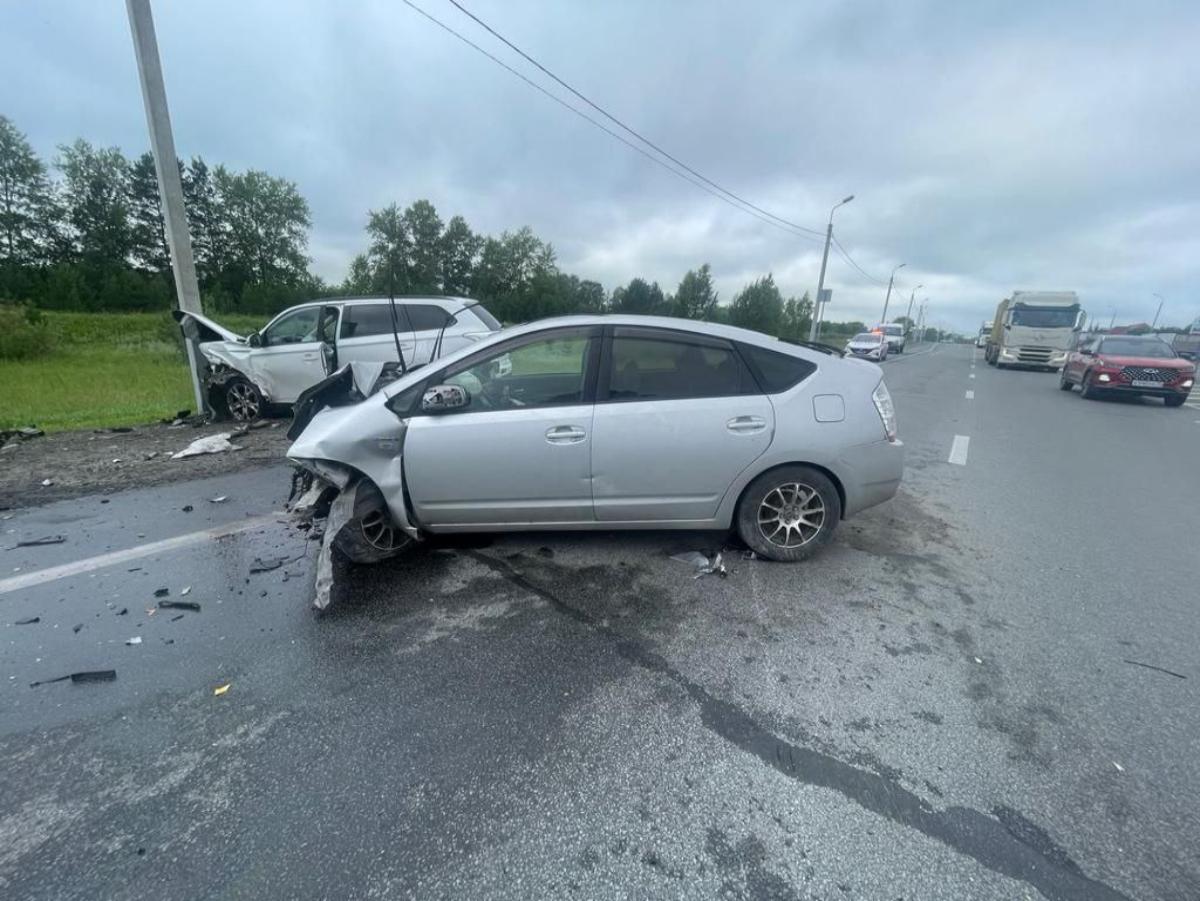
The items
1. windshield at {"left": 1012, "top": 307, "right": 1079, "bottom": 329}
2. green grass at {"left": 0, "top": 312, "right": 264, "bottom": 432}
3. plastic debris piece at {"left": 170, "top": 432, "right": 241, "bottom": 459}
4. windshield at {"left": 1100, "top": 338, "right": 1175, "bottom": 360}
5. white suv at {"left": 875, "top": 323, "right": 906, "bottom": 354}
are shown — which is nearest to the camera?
plastic debris piece at {"left": 170, "top": 432, "right": 241, "bottom": 459}

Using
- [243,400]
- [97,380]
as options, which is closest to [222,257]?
[97,380]

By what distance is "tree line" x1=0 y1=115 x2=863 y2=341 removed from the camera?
145ft

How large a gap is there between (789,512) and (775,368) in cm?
100

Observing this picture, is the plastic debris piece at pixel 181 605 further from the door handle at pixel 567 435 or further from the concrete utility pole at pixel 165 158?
the concrete utility pole at pixel 165 158

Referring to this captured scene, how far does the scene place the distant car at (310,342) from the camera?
7875 millimetres

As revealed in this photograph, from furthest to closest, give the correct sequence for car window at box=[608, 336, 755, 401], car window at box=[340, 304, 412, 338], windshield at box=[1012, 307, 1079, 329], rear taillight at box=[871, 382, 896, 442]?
windshield at box=[1012, 307, 1079, 329]
car window at box=[340, 304, 412, 338]
rear taillight at box=[871, 382, 896, 442]
car window at box=[608, 336, 755, 401]

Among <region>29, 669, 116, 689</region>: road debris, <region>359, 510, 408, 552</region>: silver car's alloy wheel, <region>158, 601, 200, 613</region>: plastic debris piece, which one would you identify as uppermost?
<region>359, 510, 408, 552</region>: silver car's alloy wheel

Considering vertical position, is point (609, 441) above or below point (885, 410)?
below

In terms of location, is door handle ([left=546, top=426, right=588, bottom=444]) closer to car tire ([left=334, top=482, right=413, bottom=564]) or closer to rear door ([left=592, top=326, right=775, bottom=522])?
rear door ([left=592, top=326, right=775, bottom=522])

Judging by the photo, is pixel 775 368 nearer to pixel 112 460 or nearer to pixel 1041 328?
pixel 112 460

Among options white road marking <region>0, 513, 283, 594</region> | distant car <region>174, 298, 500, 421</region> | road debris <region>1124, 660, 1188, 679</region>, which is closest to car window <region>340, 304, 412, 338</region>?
distant car <region>174, 298, 500, 421</region>

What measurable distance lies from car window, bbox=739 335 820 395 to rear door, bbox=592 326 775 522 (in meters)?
0.08

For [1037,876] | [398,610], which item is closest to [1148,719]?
[1037,876]

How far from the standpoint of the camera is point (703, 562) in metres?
3.62
